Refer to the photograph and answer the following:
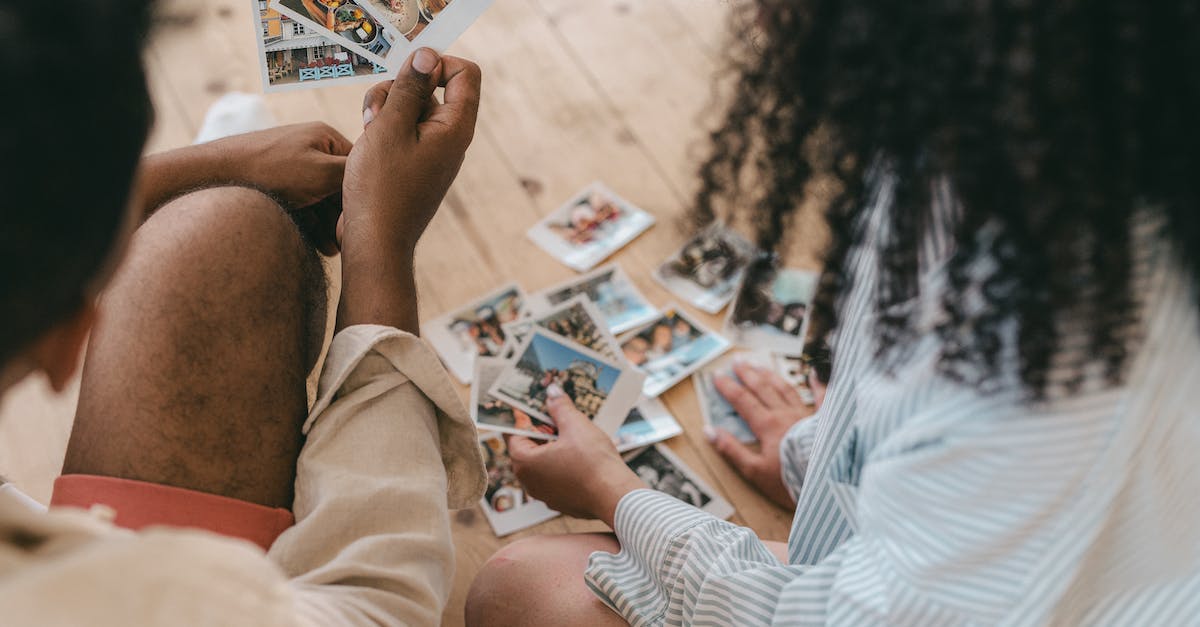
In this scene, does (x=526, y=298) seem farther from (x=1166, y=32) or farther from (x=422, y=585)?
(x=1166, y=32)

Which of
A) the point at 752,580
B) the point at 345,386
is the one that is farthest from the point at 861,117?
the point at 345,386

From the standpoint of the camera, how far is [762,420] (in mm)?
1402

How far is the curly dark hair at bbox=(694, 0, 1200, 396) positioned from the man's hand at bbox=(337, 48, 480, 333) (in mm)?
545

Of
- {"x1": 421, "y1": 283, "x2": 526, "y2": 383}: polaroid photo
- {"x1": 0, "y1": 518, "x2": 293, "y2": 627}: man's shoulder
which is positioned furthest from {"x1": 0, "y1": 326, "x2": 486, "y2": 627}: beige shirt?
{"x1": 421, "y1": 283, "x2": 526, "y2": 383}: polaroid photo

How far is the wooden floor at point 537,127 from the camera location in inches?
54.8

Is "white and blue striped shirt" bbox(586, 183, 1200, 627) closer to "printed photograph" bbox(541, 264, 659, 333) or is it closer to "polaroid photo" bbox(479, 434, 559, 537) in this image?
"polaroid photo" bbox(479, 434, 559, 537)

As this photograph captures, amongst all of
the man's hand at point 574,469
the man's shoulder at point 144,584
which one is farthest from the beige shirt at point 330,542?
the man's hand at point 574,469

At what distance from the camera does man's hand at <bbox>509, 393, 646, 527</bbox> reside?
47.0 inches

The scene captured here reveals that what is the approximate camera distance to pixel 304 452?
2.95 feet

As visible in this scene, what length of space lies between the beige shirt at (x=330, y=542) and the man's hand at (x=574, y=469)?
0.21 m

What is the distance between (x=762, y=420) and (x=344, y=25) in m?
0.83

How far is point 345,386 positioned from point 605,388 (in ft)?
1.80

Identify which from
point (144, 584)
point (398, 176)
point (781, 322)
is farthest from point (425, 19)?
point (144, 584)

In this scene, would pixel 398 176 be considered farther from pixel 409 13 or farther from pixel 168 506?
pixel 168 506
